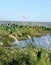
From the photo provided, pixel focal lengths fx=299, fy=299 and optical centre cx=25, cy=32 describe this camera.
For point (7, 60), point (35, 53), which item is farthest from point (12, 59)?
point (35, 53)

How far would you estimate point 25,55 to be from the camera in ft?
27.7

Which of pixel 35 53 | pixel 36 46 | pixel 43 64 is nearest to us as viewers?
pixel 43 64

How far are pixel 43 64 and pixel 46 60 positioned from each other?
38 cm

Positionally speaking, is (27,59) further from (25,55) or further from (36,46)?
(36,46)

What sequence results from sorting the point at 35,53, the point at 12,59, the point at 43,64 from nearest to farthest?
1. the point at 43,64
2. the point at 35,53
3. the point at 12,59

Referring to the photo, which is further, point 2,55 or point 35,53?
point 2,55

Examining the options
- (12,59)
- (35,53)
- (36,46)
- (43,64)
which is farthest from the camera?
(36,46)

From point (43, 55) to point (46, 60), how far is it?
17cm

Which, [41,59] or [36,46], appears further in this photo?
[36,46]

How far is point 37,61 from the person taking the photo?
7.74 m

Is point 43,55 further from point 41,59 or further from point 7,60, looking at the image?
point 7,60

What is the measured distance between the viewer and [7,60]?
29.1ft

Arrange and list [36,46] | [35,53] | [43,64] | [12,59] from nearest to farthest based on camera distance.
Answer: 1. [43,64]
2. [35,53]
3. [12,59]
4. [36,46]

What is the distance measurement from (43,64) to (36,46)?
191cm
